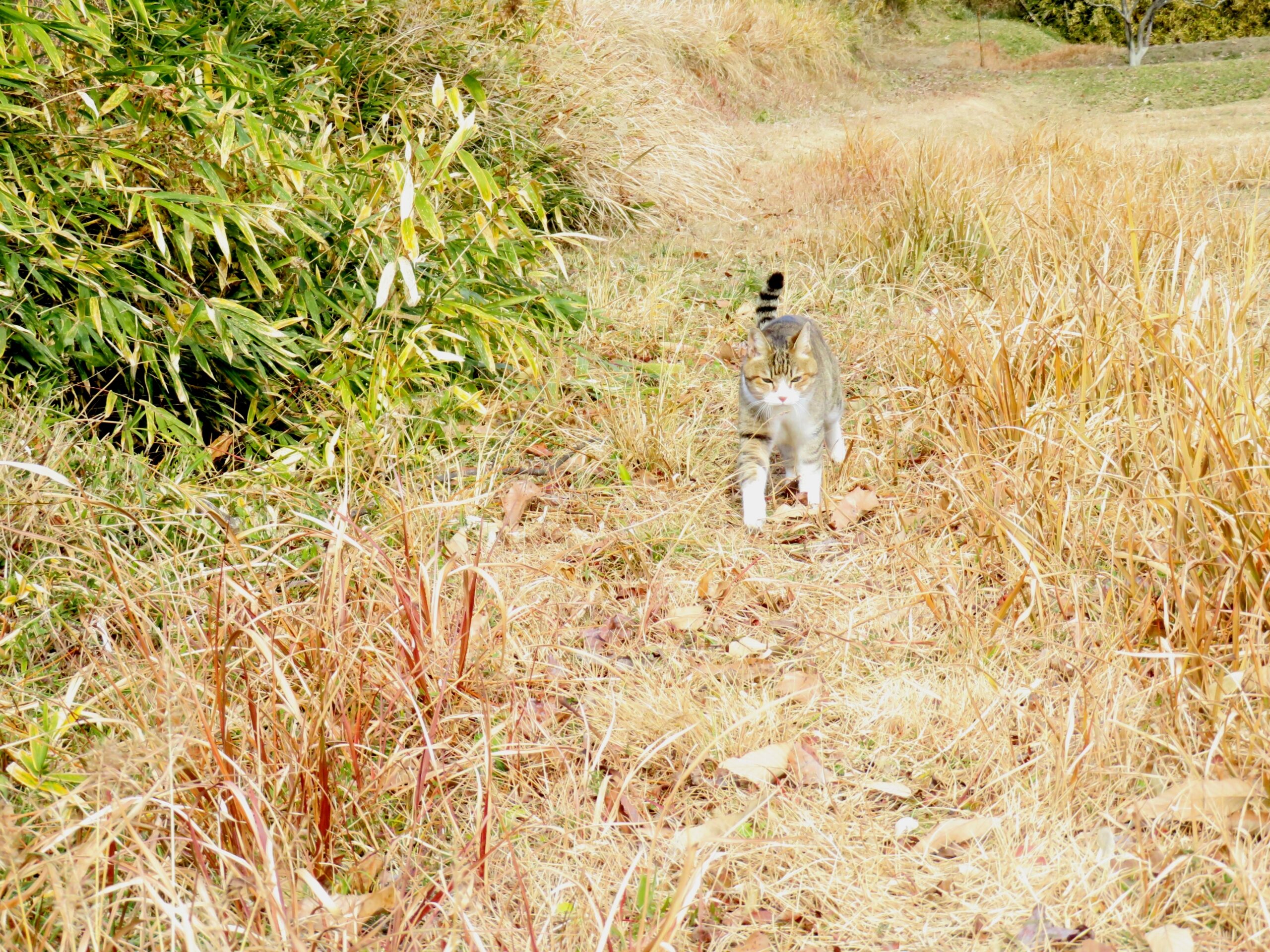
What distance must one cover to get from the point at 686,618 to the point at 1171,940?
1.29 metres

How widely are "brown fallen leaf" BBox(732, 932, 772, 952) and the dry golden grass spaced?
0.02m

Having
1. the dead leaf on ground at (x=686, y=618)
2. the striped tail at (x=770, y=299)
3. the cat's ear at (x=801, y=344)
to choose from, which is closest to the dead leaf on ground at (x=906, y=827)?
the dead leaf on ground at (x=686, y=618)

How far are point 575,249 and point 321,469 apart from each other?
2.99 metres

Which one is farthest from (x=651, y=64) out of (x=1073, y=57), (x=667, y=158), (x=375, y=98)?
(x=1073, y=57)

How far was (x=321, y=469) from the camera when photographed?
2988mm

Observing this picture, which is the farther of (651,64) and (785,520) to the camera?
(651,64)

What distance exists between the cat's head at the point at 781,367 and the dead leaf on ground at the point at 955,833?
1.46m

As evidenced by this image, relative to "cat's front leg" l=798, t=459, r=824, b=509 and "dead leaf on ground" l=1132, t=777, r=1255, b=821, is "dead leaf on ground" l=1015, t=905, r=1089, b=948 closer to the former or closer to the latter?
"dead leaf on ground" l=1132, t=777, r=1255, b=821

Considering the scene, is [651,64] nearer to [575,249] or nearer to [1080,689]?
[575,249]

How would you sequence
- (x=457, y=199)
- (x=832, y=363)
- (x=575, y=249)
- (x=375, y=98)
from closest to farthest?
(x=832, y=363)
(x=457, y=199)
(x=375, y=98)
(x=575, y=249)

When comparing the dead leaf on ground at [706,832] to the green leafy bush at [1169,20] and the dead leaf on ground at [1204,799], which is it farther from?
the green leafy bush at [1169,20]

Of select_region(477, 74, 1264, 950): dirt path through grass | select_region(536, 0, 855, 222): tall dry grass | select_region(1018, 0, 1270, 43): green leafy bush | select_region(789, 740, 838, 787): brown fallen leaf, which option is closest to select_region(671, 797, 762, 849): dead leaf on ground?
select_region(477, 74, 1264, 950): dirt path through grass

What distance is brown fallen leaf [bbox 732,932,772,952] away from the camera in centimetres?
165

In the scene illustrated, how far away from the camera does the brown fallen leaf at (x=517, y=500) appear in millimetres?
3055
